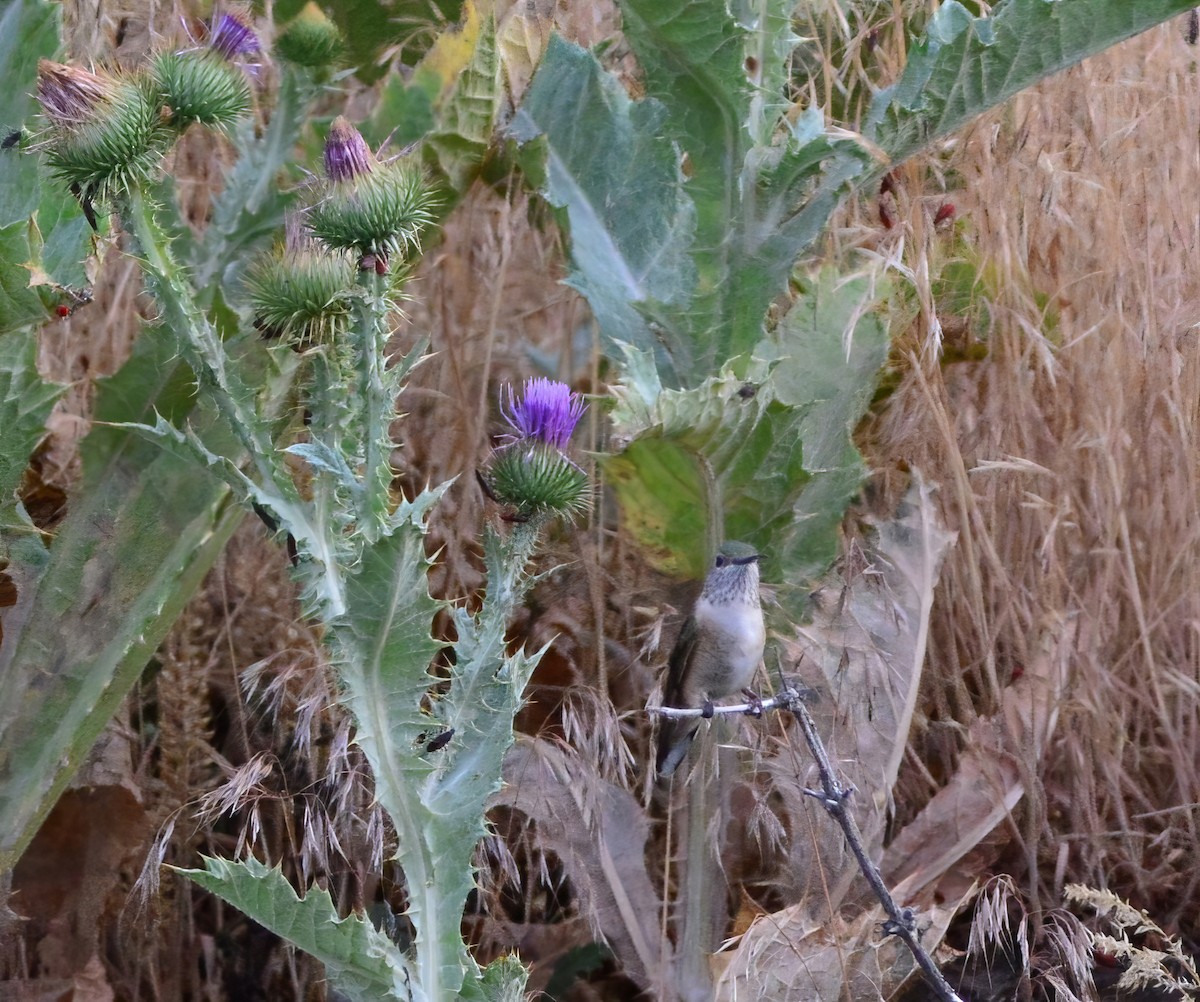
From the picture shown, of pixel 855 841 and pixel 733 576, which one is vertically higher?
pixel 733 576

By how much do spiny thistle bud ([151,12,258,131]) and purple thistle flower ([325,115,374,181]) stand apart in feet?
1.05

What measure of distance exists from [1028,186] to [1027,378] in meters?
0.44

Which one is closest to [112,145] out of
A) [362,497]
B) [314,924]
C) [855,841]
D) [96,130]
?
[96,130]

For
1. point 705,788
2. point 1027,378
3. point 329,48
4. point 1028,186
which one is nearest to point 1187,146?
point 1028,186

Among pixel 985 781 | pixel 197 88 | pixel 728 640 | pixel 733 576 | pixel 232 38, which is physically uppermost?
pixel 232 38

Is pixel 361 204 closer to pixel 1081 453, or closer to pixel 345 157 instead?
pixel 345 157

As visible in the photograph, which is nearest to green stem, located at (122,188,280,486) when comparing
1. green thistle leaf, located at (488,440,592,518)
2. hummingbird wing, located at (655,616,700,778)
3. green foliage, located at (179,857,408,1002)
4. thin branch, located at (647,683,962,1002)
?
green thistle leaf, located at (488,440,592,518)

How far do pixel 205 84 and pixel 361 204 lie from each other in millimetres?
505

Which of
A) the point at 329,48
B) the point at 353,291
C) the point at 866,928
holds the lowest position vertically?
the point at 866,928

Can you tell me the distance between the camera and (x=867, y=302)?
2424mm

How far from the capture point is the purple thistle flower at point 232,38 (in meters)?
2.35

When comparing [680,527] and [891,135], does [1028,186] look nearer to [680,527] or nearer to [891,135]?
[891,135]

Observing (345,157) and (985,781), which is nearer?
(345,157)

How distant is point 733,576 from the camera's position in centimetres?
241
